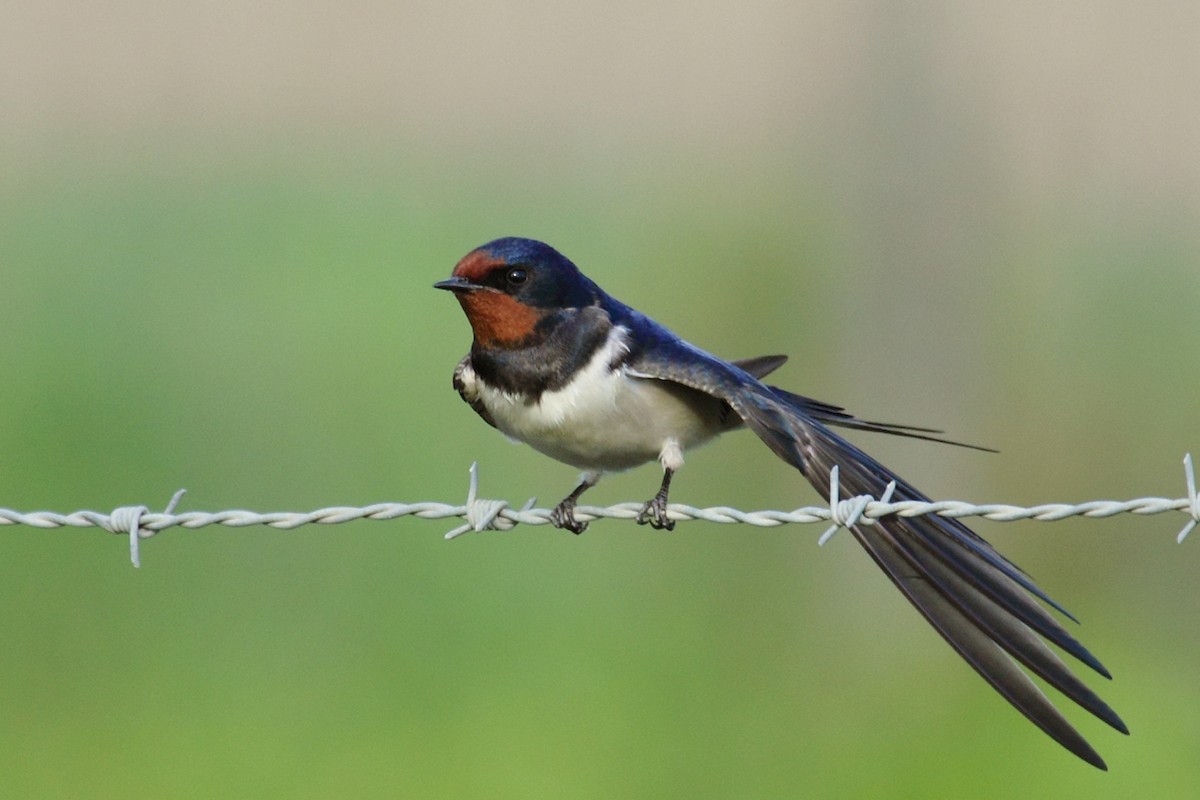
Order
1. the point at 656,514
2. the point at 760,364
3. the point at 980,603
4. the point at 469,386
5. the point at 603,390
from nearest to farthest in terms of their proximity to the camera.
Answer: the point at 980,603 → the point at 656,514 → the point at 603,390 → the point at 469,386 → the point at 760,364

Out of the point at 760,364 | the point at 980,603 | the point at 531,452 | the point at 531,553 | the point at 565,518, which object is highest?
the point at 760,364

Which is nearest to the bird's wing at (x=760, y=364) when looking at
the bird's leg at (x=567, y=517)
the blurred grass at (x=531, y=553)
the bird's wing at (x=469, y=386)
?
the bird's leg at (x=567, y=517)

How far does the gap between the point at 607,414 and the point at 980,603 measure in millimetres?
922

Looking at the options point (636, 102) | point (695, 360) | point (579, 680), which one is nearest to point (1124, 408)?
point (579, 680)

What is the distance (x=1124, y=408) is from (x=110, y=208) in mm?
5811

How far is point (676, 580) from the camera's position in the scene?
581cm

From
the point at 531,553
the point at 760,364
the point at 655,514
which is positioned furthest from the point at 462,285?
the point at 531,553

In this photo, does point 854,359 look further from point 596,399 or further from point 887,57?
point 596,399

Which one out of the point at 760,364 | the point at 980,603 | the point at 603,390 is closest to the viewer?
the point at 980,603

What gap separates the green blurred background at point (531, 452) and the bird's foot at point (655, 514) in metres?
1.51

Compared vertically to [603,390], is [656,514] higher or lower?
lower

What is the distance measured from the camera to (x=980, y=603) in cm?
281

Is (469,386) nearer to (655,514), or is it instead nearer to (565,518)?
(565,518)

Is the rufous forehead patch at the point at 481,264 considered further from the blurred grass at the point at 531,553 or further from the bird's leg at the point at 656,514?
the blurred grass at the point at 531,553
